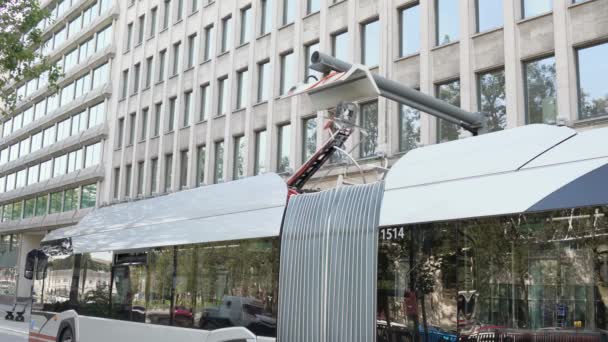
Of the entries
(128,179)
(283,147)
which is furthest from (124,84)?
(283,147)

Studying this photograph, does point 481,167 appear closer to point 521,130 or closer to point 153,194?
point 521,130

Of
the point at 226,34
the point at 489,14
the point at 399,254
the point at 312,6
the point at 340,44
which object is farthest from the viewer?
the point at 226,34

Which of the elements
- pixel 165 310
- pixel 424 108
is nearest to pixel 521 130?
pixel 424 108

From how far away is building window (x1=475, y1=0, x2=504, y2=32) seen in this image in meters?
20.1

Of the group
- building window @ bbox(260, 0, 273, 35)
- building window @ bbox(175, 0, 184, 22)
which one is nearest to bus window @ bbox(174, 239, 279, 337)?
building window @ bbox(260, 0, 273, 35)

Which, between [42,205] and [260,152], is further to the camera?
[42,205]

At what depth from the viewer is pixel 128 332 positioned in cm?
1059

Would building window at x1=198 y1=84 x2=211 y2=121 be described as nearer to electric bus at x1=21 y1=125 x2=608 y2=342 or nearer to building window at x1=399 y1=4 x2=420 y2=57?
building window at x1=399 y1=4 x2=420 y2=57

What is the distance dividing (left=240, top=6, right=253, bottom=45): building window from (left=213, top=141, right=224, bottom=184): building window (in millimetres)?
4945

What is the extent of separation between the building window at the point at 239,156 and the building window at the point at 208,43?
17.4ft

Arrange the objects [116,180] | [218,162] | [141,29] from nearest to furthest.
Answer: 1. [218,162]
2. [141,29]
3. [116,180]

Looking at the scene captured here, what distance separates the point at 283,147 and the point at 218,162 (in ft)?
16.5

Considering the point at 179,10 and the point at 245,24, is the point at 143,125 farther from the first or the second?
the point at 245,24

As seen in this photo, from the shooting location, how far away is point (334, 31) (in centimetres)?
2519
